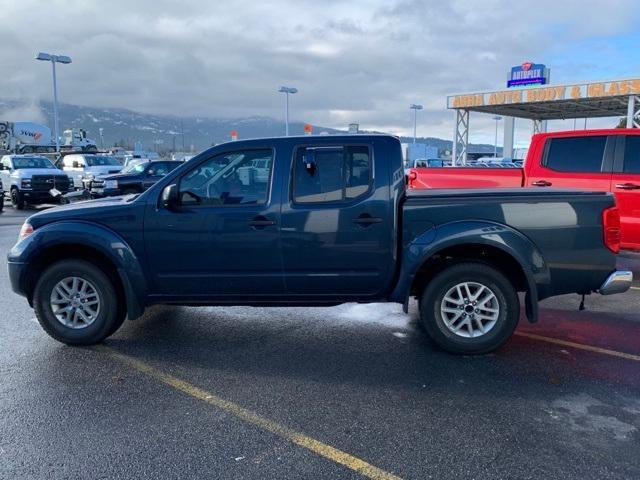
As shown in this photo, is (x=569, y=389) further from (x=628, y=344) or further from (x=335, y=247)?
(x=335, y=247)

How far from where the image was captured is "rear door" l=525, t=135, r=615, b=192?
7.67m

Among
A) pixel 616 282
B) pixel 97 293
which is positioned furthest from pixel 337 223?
pixel 616 282

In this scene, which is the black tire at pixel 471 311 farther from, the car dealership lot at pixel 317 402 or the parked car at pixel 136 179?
the parked car at pixel 136 179

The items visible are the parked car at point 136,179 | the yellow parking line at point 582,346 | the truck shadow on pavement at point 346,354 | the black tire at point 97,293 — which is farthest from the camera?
Answer: the parked car at point 136,179

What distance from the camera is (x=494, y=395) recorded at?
4023mm

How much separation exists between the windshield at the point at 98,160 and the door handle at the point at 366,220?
22.0 m

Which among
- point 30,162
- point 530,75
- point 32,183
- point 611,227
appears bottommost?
point 32,183

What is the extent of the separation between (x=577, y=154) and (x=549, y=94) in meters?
18.0

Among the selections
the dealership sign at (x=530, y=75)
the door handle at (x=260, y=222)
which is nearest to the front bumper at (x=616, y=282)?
the door handle at (x=260, y=222)

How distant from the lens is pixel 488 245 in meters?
4.71

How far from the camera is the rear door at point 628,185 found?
7398mm

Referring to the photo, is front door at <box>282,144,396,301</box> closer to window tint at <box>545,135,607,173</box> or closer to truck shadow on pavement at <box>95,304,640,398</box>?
truck shadow on pavement at <box>95,304,640,398</box>

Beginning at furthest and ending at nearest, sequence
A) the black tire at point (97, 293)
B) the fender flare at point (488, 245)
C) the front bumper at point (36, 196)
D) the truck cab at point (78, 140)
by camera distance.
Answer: the truck cab at point (78, 140)
the front bumper at point (36, 196)
the black tire at point (97, 293)
the fender flare at point (488, 245)

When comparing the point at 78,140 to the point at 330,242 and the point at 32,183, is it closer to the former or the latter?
the point at 32,183
